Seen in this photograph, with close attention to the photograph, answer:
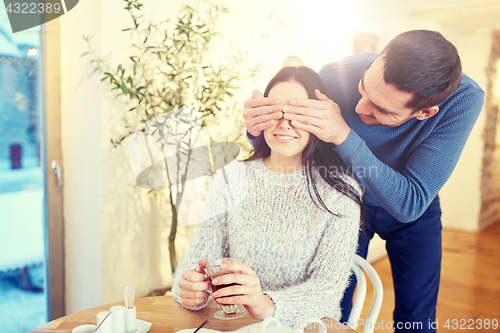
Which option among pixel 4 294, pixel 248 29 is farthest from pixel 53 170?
pixel 248 29

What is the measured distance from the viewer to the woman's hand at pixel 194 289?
0.90 meters

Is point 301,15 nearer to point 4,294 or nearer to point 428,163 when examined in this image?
point 428,163

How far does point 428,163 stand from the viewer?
1100mm

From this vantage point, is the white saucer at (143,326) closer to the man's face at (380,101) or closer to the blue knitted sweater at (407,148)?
the blue knitted sweater at (407,148)

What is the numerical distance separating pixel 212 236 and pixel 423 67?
2.55 ft

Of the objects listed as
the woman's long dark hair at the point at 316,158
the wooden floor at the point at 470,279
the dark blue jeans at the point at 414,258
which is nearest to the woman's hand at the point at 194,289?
the woman's long dark hair at the point at 316,158

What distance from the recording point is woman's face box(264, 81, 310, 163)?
111 centimetres

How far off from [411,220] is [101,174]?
1.34m

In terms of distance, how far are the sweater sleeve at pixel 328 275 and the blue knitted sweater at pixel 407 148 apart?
13 centimetres

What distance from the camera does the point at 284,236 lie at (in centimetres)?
110

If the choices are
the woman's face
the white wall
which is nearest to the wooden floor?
the woman's face

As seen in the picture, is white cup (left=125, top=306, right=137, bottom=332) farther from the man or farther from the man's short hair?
the man's short hair

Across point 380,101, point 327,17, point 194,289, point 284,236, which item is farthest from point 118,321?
point 327,17

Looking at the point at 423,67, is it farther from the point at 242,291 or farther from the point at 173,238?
the point at 173,238
